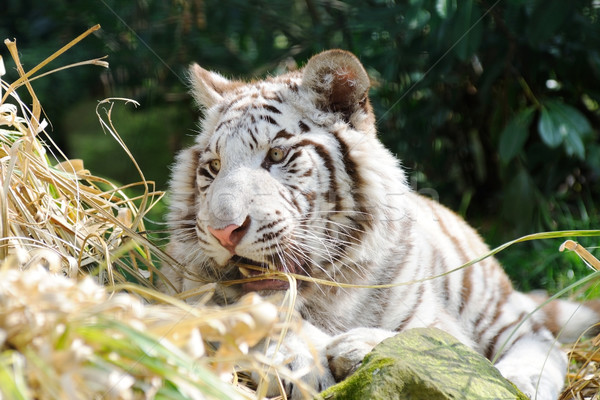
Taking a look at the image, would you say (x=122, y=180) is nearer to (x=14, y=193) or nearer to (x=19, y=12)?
(x=19, y=12)

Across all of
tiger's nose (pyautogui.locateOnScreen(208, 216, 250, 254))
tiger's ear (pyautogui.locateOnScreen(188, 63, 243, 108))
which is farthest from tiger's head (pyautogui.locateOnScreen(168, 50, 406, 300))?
tiger's ear (pyautogui.locateOnScreen(188, 63, 243, 108))

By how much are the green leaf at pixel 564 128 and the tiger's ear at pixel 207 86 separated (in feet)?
7.36

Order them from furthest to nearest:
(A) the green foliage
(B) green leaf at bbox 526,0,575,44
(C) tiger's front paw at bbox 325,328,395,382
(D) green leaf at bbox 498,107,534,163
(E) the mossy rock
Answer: (D) green leaf at bbox 498,107,534,163 < (A) the green foliage < (B) green leaf at bbox 526,0,575,44 < (C) tiger's front paw at bbox 325,328,395,382 < (E) the mossy rock

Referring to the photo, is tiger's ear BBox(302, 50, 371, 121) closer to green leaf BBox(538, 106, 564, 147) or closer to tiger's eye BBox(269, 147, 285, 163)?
tiger's eye BBox(269, 147, 285, 163)

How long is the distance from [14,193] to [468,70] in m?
3.76

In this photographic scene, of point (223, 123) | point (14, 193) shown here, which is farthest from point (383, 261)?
point (14, 193)

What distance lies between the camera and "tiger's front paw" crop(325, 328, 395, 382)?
204 centimetres

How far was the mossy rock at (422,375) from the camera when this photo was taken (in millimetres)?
1689

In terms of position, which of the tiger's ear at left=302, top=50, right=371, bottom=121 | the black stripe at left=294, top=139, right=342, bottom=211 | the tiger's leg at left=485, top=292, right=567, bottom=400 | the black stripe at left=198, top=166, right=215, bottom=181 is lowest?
the tiger's leg at left=485, top=292, right=567, bottom=400

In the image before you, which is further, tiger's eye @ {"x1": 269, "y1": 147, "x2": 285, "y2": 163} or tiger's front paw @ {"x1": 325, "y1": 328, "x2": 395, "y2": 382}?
tiger's eye @ {"x1": 269, "y1": 147, "x2": 285, "y2": 163}

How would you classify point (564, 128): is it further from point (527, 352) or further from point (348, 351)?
point (348, 351)

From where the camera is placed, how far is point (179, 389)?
132 centimetres

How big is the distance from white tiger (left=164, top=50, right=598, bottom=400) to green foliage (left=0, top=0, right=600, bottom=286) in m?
1.62

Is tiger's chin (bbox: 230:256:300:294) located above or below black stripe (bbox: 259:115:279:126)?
below
